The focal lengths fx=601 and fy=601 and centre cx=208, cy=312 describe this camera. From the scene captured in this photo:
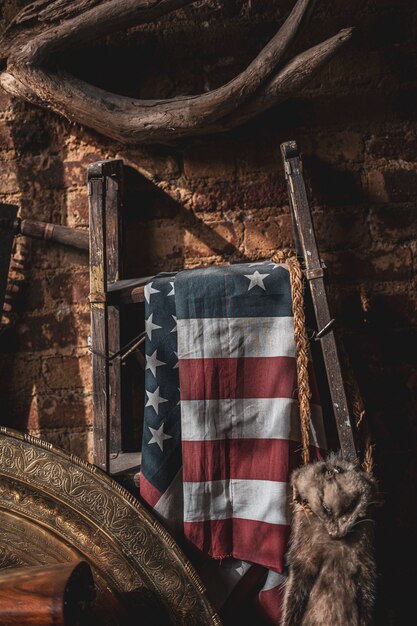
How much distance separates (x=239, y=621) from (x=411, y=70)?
1.78 m


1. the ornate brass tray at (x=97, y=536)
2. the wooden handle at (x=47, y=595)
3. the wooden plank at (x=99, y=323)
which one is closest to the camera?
the wooden handle at (x=47, y=595)

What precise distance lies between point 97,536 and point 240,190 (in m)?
1.16

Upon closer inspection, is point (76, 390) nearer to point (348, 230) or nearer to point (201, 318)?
point (201, 318)

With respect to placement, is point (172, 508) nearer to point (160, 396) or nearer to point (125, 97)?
point (160, 396)

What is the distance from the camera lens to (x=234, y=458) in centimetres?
165

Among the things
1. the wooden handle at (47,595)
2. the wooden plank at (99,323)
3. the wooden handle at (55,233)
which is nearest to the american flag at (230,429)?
the wooden plank at (99,323)

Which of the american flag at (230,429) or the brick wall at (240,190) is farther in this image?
the brick wall at (240,190)

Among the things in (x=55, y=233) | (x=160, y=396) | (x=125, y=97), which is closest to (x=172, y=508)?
(x=160, y=396)

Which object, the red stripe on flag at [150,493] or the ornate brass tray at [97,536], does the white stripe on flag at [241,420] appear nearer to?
the red stripe on flag at [150,493]

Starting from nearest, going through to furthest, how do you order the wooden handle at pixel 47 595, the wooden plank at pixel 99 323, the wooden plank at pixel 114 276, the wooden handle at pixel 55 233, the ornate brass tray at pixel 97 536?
the wooden handle at pixel 47 595
the ornate brass tray at pixel 97 536
the wooden plank at pixel 99 323
the wooden plank at pixel 114 276
the wooden handle at pixel 55 233

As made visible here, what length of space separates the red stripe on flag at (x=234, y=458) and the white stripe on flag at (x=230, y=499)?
17mm

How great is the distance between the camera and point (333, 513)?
1511mm

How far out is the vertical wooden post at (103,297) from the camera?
5.65 feet

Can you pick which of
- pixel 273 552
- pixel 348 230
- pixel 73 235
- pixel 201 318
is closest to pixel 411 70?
pixel 348 230
